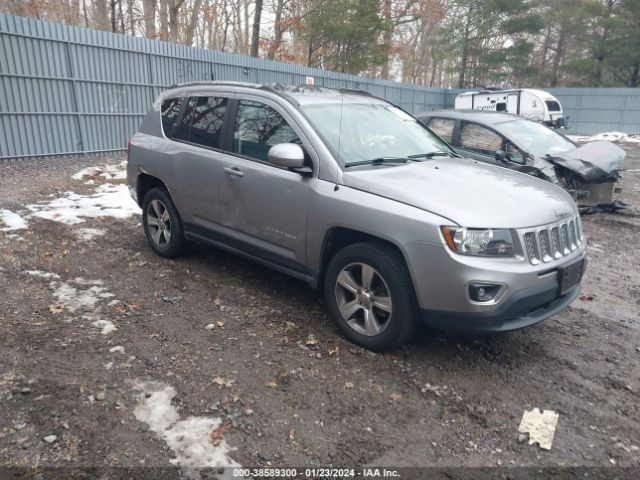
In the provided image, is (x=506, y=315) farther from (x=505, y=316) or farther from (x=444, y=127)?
(x=444, y=127)

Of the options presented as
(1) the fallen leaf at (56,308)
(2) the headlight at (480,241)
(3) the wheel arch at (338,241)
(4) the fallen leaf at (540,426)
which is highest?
(2) the headlight at (480,241)

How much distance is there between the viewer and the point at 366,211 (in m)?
3.45

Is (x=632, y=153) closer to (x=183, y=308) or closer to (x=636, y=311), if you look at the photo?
(x=636, y=311)

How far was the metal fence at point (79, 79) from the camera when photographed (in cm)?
993

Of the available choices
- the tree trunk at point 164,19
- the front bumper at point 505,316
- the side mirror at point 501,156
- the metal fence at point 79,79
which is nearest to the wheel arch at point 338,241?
the front bumper at point 505,316

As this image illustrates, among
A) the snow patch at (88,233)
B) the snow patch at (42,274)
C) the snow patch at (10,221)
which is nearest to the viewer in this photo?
the snow patch at (42,274)

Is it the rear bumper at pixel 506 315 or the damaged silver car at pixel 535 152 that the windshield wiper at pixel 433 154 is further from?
the damaged silver car at pixel 535 152

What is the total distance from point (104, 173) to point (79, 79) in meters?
2.71

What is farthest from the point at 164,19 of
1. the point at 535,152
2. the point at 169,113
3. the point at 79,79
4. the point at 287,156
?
the point at 287,156

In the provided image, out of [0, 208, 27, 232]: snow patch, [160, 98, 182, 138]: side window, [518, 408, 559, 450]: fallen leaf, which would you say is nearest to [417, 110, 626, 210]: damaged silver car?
[160, 98, 182, 138]: side window

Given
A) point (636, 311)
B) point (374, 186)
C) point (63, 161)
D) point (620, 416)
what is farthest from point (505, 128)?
point (63, 161)

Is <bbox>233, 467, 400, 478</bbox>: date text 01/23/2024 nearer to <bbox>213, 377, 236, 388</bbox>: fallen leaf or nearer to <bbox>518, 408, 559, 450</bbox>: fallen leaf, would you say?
<bbox>213, 377, 236, 388</bbox>: fallen leaf

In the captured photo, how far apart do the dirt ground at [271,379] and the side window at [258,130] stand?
4.32ft

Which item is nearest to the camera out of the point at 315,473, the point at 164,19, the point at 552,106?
the point at 315,473
